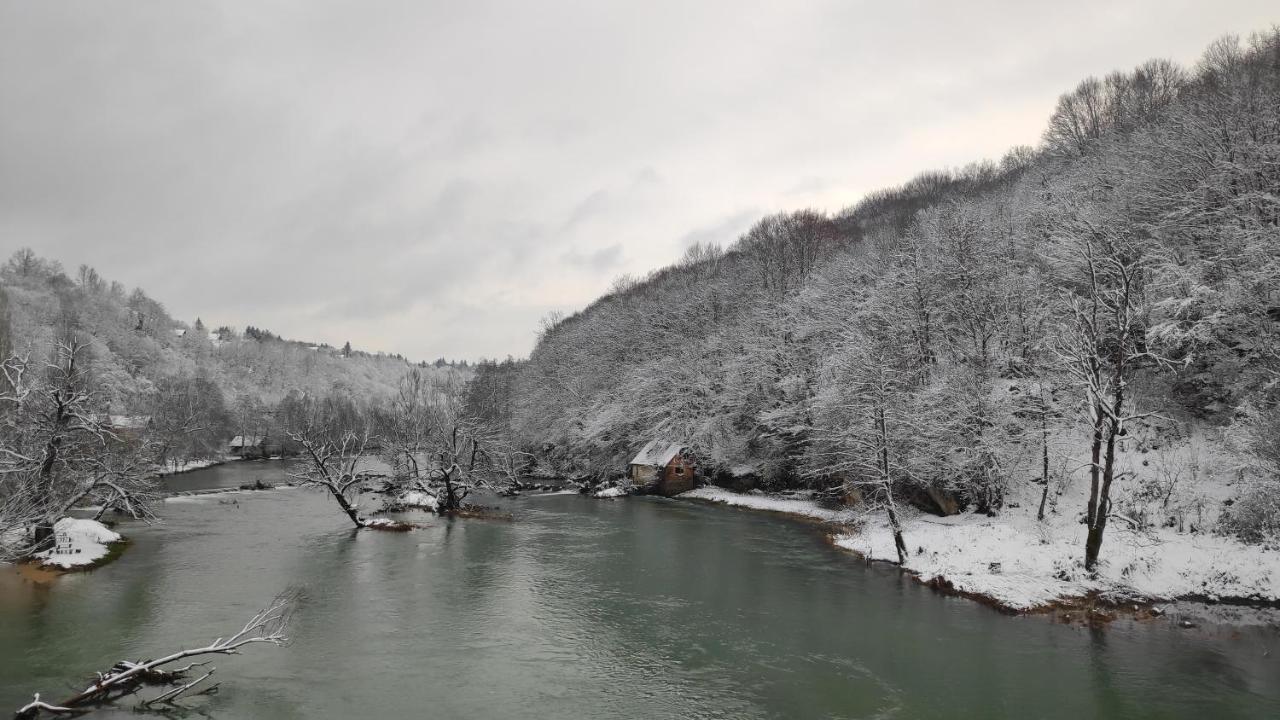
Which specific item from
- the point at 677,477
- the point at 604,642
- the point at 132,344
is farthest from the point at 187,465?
the point at 604,642

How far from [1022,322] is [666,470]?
28.2 meters

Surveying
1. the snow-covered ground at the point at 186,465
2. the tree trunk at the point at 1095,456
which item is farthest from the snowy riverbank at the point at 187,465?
the tree trunk at the point at 1095,456

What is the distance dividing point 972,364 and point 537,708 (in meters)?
27.0

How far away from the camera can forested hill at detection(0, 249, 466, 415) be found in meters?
90.2

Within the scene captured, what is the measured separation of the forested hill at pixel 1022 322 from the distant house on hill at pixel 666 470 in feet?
5.45

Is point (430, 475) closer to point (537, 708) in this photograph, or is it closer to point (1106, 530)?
point (537, 708)

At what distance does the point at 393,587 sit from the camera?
2261cm

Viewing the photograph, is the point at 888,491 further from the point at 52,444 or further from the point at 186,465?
the point at 186,465

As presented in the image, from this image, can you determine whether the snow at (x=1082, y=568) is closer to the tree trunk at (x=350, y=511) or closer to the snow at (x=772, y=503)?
the snow at (x=772, y=503)

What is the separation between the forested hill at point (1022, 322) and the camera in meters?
24.5

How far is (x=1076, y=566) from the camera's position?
21.0 m

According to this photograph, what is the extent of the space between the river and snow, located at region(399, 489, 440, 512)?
13.1 metres

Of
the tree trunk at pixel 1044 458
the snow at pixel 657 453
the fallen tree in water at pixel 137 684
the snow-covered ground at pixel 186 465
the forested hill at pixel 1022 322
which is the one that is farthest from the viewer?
the snow-covered ground at pixel 186 465

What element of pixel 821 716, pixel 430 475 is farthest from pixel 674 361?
pixel 821 716
